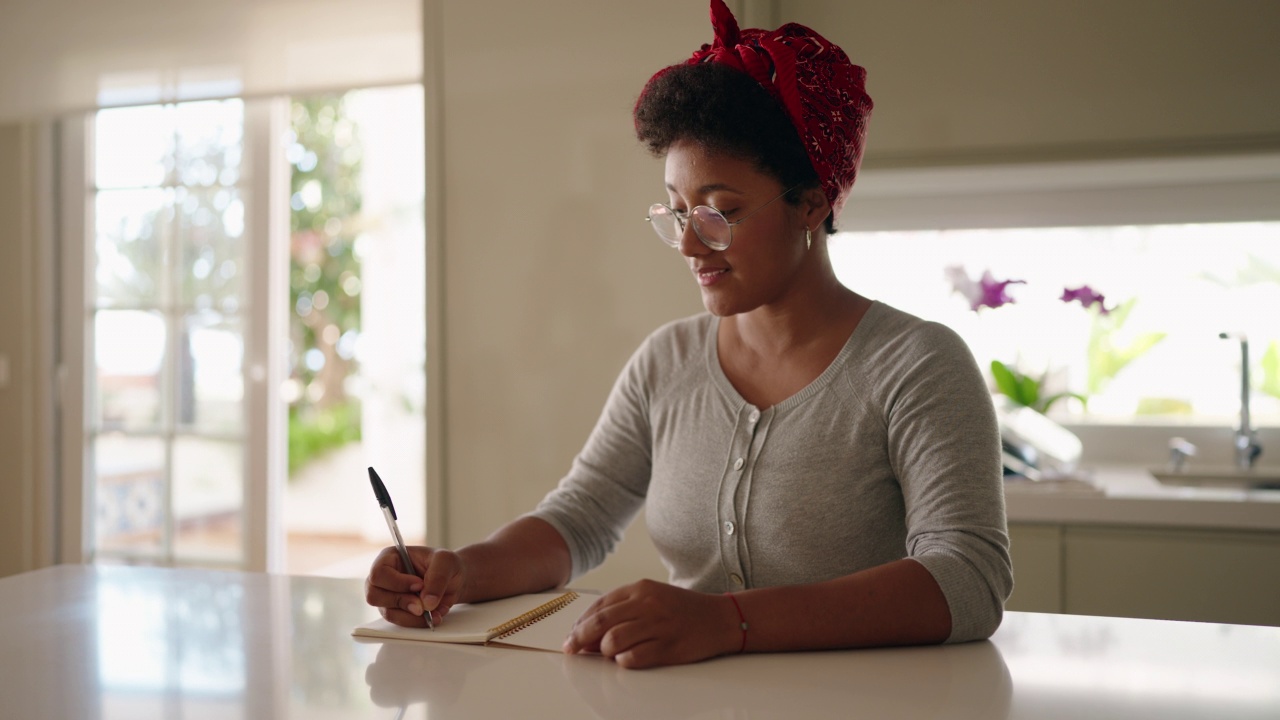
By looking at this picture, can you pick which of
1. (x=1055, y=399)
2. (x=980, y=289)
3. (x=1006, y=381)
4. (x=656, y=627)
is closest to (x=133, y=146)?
(x=980, y=289)

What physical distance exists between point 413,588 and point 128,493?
3177mm

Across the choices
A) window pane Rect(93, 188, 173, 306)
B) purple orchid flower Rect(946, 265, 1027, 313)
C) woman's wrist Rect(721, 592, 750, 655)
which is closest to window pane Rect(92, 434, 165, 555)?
window pane Rect(93, 188, 173, 306)

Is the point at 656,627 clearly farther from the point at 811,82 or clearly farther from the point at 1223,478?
the point at 1223,478

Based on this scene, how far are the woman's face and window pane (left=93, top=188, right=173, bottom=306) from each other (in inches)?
121

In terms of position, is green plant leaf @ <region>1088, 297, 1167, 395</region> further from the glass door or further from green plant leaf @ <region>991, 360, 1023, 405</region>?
the glass door

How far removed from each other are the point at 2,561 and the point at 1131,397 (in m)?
3.80

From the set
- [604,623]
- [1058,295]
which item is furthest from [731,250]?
[1058,295]

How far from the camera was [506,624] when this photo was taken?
111cm

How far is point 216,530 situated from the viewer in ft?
12.2

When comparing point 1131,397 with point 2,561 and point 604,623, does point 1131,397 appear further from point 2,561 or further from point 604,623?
point 2,561

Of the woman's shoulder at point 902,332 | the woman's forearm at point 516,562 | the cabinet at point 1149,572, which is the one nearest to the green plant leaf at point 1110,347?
the cabinet at point 1149,572

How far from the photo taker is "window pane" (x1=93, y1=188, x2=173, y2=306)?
3.85 meters

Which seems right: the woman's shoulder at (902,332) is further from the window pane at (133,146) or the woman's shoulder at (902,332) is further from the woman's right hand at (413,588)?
the window pane at (133,146)

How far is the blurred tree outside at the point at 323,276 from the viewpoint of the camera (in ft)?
22.2
